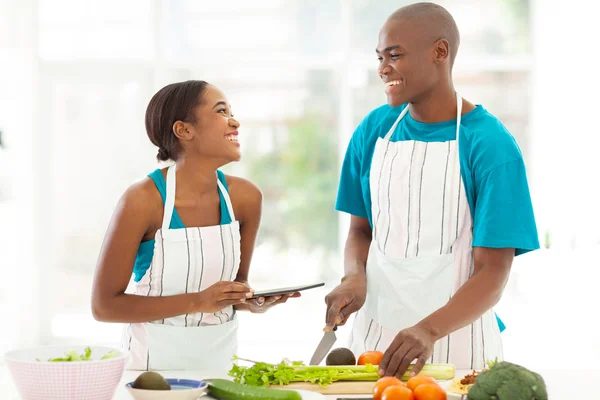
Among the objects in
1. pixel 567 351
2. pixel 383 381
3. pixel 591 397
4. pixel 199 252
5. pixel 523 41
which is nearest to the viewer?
pixel 383 381

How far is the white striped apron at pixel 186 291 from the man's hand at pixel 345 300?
31 cm

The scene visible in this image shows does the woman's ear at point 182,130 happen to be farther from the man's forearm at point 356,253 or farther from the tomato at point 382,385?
the tomato at point 382,385

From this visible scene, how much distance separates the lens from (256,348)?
234 inches

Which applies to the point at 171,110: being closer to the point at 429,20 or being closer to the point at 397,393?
the point at 429,20

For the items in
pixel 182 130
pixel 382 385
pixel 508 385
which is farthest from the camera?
pixel 182 130

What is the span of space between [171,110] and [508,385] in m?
1.30

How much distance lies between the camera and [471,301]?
200 centimetres

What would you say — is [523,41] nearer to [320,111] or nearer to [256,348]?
[320,111]

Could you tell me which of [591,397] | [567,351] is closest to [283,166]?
[567,351]

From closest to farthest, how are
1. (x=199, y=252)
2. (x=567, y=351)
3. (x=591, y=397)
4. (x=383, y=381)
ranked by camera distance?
(x=383, y=381) < (x=591, y=397) < (x=199, y=252) < (x=567, y=351)

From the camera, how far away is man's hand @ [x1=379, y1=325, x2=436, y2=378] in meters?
1.78

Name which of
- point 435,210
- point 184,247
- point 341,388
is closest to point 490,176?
point 435,210

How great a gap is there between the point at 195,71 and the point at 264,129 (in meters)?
0.69

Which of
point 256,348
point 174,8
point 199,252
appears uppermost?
point 174,8
